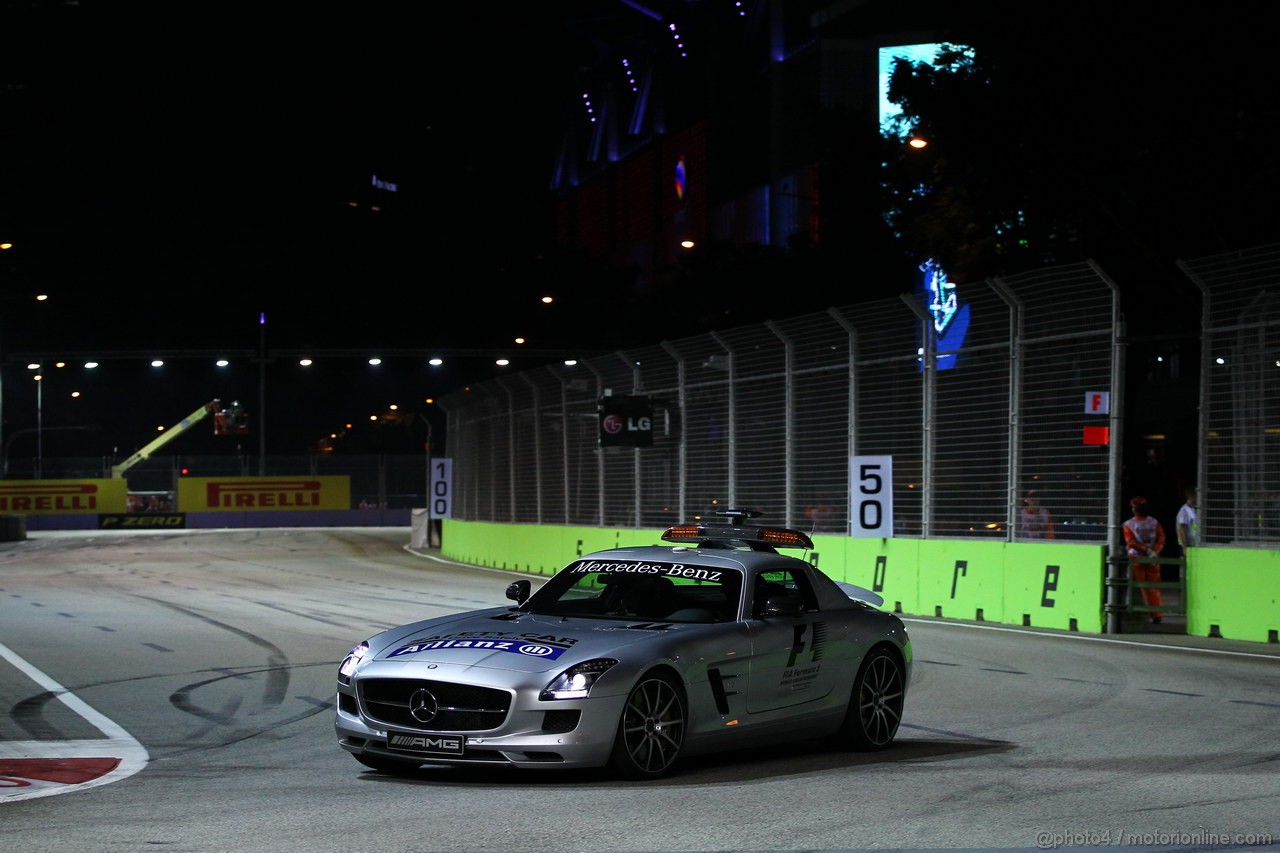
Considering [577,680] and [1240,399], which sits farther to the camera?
[1240,399]

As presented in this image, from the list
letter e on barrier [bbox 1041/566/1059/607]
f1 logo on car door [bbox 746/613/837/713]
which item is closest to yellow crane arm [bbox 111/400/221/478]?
letter e on barrier [bbox 1041/566/1059/607]

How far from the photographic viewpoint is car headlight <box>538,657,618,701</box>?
7.93 meters

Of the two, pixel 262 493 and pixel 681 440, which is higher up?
pixel 681 440

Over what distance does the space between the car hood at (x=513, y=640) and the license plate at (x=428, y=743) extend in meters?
0.40

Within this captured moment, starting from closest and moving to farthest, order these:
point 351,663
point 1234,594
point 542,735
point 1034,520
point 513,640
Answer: point 542,735 → point 513,640 → point 351,663 → point 1234,594 → point 1034,520

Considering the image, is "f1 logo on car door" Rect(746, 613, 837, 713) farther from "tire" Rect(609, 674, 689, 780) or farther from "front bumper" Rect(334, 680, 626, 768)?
"front bumper" Rect(334, 680, 626, 768)

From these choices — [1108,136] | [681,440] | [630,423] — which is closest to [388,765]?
[681,440]

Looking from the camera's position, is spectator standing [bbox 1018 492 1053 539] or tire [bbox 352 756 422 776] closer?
tire [bbox 352 756 422 776]

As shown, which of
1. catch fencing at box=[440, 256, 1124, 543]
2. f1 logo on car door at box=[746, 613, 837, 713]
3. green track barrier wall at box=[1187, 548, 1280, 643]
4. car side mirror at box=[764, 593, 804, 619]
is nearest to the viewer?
f1 logo on car door at box=[746, 613, 837, 713]

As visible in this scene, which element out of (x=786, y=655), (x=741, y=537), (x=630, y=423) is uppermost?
(x=630, y=423)

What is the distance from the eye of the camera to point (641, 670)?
8.20 m

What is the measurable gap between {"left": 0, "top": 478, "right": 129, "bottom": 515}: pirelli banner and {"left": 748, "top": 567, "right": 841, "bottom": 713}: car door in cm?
6668

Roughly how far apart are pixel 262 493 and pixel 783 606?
67.5m

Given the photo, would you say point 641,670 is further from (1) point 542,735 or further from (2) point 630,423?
(2) point 630,423
